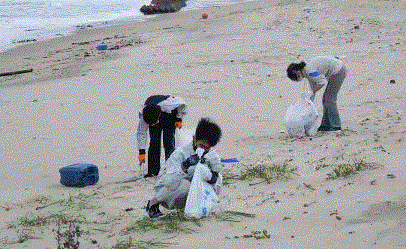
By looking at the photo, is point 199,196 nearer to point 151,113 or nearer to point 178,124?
point 151,113

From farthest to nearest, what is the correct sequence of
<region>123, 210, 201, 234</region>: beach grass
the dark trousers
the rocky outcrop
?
the rocky outcrop
the dark trousers
<region>123, 210, 201, 234</region>: beach grass

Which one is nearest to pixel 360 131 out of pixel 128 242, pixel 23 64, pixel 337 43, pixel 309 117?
pixel 309 117

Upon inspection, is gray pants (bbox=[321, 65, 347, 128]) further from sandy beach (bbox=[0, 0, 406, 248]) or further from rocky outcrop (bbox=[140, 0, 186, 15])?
rocky outcrop (bbox=[140, 0, 186, 15])

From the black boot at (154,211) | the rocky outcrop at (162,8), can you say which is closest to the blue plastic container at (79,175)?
the black boot at (154,211)

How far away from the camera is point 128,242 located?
5.53m

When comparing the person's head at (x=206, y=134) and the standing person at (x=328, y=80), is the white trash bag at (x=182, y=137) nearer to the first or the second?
the person's head at (x=206, y=134)

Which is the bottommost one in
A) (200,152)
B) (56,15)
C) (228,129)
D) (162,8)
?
(228,129)

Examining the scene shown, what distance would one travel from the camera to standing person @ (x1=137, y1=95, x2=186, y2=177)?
25.6 feet

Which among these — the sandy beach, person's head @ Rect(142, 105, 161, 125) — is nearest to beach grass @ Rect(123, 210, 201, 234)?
the sandy beach

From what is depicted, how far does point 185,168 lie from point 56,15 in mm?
30640

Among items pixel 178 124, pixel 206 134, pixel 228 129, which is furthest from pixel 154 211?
pixel 228 129

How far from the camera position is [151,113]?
25.4 feet

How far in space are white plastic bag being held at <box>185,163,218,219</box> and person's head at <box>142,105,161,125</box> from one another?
2077 mm

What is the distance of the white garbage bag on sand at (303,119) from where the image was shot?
30.9 ft
